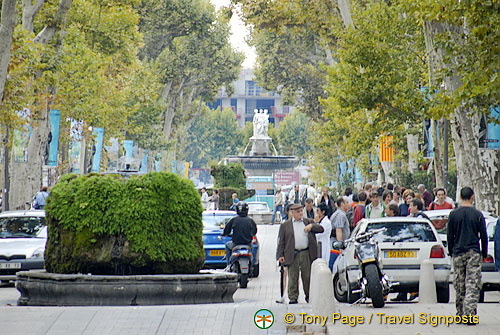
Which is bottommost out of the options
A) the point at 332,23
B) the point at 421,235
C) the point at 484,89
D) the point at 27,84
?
the point at 421,235

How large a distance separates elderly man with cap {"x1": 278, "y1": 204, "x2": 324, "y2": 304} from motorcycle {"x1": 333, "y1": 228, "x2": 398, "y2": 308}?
981 millimetres

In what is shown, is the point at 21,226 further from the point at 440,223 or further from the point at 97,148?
the point at 97,148

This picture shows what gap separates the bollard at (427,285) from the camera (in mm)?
13180

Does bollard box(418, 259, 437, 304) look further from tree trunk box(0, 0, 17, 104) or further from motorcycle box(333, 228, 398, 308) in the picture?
tree trunk box(0, 0, 17, 104)

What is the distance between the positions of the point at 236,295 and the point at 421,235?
3.32 metres

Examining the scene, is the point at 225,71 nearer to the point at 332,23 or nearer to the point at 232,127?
the point at 332,23

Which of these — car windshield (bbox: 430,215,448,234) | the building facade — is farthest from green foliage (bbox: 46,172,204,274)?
the building facade

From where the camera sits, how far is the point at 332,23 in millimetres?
37312

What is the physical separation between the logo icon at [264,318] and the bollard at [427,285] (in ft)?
17.6

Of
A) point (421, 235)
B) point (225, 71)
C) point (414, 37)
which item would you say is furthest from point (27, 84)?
point (225, 71)

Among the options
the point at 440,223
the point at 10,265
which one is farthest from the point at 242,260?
the point at 10,265

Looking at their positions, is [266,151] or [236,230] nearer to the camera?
[236,230]

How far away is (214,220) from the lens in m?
20.2

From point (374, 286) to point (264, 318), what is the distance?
15.3 ft
